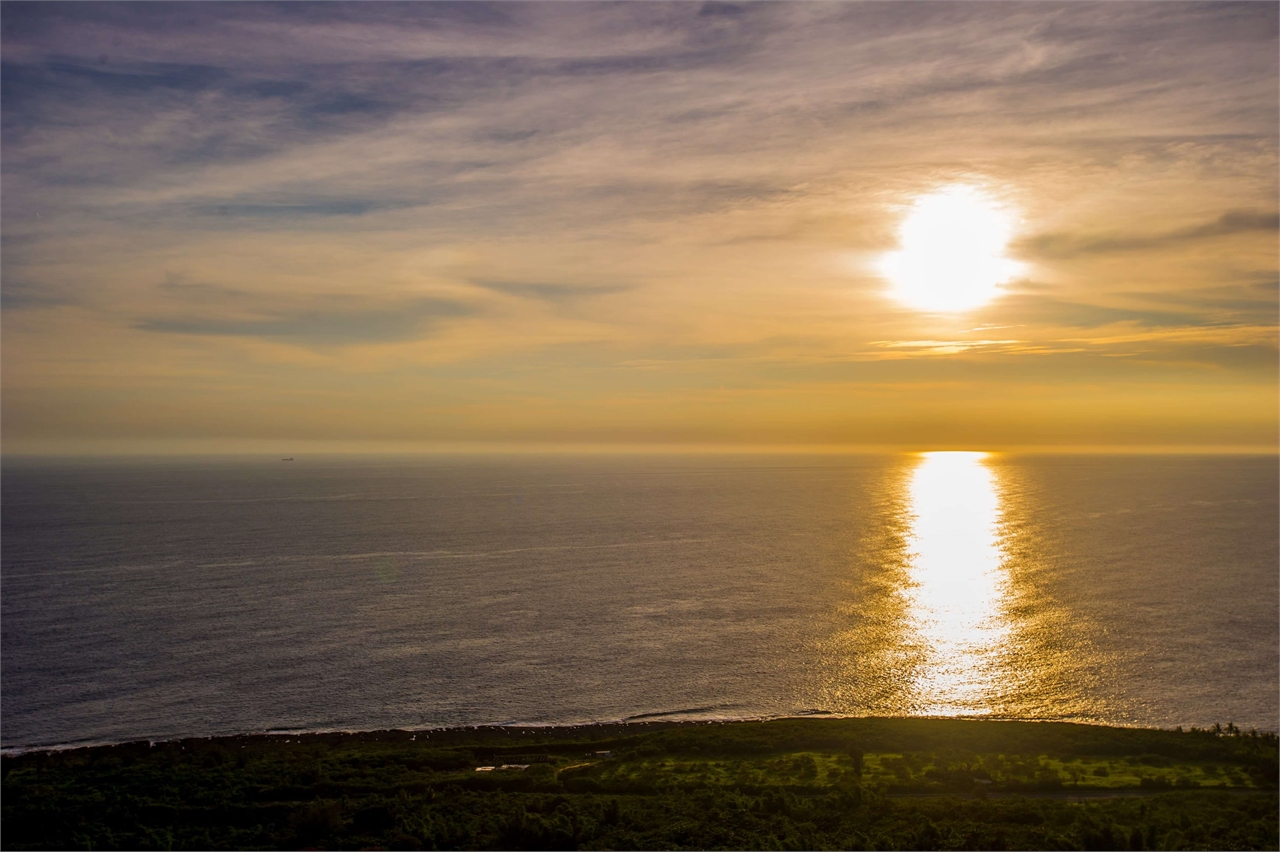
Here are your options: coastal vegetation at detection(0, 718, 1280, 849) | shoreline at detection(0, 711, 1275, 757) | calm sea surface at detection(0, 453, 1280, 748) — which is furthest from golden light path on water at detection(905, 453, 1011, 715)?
coastal vegetation at detection(0, 718, 1280, 849)

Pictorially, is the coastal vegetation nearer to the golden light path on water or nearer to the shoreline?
the shoreline

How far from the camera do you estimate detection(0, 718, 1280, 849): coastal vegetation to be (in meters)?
40.0

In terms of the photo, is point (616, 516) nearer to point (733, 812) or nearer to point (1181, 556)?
point (1181, 556)

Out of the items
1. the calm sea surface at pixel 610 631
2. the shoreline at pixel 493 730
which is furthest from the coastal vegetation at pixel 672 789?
the calm sea surface at pixel 610 631

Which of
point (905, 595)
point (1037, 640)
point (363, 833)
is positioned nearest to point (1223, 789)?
point (1037, 640)

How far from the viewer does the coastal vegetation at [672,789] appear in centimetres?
4000

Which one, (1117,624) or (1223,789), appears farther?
(1117,624)

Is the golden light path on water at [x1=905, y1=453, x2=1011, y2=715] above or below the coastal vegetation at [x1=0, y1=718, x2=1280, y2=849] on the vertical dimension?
below

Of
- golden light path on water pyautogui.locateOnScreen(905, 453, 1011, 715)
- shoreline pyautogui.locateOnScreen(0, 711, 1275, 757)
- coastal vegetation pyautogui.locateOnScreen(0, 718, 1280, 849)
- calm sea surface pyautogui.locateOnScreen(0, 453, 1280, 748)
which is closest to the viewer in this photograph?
coastal vegetation pyautogui.locateOnScreen(0, 718, 1280, 849)

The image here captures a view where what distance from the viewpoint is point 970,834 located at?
39.5m

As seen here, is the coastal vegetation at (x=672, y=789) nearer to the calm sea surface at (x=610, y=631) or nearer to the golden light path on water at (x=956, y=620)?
the calm sea surface at (x=610, y=631)

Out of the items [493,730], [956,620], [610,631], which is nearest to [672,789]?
[493,730]

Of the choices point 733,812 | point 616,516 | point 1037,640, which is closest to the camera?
point 733,812

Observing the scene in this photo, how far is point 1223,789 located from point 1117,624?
A: 138ft
